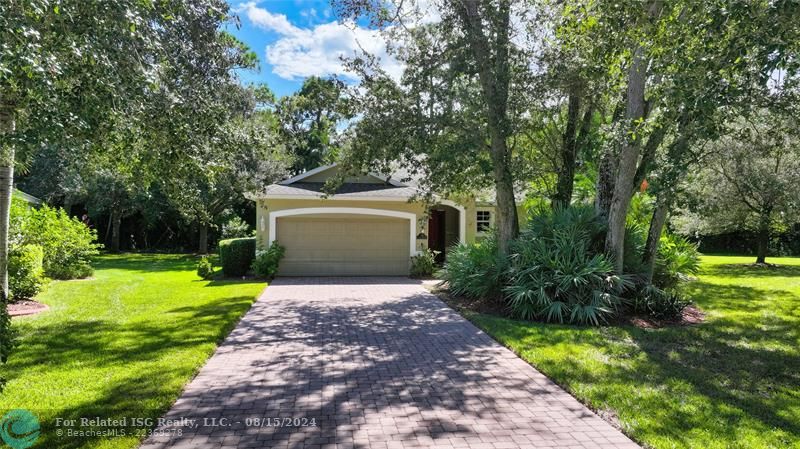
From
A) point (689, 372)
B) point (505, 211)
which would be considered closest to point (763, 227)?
point (505, 211)

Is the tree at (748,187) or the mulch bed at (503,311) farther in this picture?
the tree at (748,187)

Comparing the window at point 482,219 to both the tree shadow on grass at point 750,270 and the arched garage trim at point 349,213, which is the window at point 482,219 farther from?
the tree shadow on grass at point 750,270

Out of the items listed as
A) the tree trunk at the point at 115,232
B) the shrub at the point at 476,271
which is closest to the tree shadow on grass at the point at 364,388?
the shrub at the point at 476,271

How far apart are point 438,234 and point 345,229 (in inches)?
172

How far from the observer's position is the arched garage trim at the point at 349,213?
1597cm

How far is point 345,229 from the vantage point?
16.6 m

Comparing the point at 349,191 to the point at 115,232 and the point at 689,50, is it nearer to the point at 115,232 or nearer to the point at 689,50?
the point at 689,50

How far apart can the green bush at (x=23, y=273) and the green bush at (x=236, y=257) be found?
5.37 m

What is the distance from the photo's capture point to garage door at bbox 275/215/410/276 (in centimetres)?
1628

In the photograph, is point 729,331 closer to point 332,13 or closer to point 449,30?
point 449,30

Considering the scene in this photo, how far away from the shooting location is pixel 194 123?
6020 millimetres

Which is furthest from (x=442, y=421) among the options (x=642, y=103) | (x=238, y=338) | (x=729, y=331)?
(x=642, y=103)

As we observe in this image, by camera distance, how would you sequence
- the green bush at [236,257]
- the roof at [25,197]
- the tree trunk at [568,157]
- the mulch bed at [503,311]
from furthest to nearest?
1. the green bush at [236,257]
2. the roof at [25,197]
3. the tree trunk at [568,157]
4. the mulch bed at [503,311]

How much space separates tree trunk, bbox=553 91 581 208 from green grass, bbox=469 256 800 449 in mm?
3983
